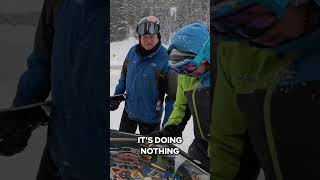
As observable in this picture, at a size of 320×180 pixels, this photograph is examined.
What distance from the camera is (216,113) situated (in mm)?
887

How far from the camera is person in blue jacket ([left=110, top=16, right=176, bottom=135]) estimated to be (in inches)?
36.2

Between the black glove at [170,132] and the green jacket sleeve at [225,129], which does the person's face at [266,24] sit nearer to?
the green jacket sleeve at [225,129]

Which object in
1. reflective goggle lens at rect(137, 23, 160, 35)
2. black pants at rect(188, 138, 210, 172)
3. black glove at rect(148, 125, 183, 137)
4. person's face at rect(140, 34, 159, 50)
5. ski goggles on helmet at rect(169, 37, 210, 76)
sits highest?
reflective goggle lens at rect(137, 23, 160, 35)

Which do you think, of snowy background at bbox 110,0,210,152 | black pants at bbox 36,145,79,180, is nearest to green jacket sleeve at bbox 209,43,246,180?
snowy background at bbox 110,0,210,152

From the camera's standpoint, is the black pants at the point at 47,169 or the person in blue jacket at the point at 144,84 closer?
the person in blue jacket at the point at 144,84

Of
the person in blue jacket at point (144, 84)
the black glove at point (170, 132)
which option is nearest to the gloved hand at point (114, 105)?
the person in blue jacket at point (144, 84)

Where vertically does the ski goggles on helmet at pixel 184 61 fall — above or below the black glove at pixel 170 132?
above

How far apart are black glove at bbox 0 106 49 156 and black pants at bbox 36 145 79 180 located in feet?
0.23

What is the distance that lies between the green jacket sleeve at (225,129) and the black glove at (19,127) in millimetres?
479

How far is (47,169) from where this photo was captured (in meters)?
1.04

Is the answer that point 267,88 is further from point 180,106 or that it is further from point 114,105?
point 114,105

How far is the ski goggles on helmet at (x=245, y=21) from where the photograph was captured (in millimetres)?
812

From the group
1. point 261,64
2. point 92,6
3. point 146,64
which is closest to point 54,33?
point 92,6

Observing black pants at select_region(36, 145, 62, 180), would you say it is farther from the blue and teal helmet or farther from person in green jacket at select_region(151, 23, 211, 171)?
the blue and teal helmet
